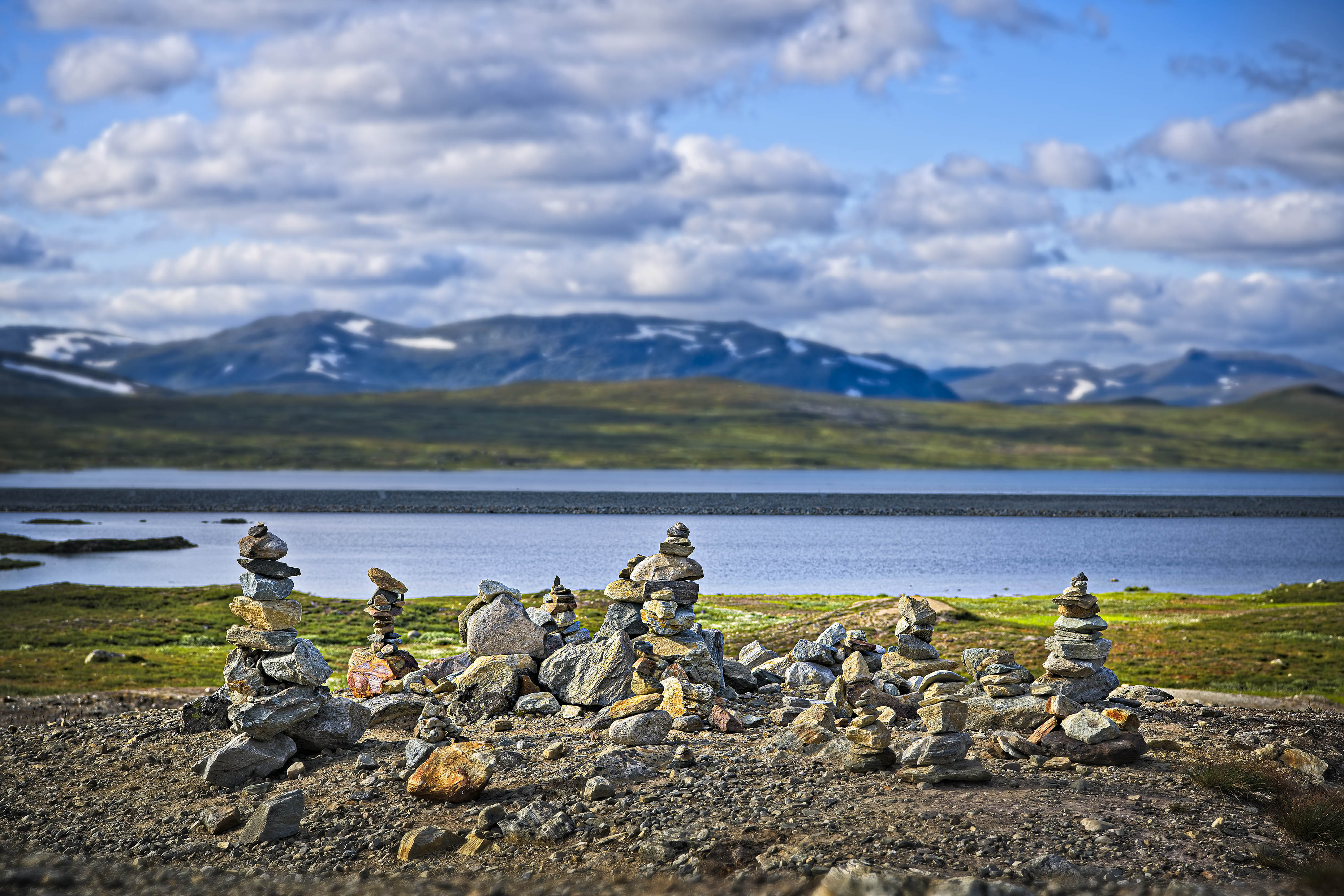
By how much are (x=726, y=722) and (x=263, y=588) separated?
9.34 meters

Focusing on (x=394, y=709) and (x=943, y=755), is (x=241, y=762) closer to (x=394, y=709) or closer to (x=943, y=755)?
(x=394, y=709)

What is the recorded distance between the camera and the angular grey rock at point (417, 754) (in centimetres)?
1725

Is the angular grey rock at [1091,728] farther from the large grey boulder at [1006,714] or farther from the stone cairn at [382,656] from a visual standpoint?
the stone cairn at [382,656]

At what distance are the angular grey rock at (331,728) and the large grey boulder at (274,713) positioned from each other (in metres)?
0.14

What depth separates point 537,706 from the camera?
2158cm

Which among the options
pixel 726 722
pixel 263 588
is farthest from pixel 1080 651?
pixel 263 588

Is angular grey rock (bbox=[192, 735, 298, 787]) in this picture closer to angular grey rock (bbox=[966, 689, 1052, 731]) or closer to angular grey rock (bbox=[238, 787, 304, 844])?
angular grey rock (bbox=[238, 787, 304, 844])

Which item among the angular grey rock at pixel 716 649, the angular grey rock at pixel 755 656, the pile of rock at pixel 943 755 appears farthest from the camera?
the angular grey rock at pixel 755 656

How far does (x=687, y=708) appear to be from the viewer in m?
20.6

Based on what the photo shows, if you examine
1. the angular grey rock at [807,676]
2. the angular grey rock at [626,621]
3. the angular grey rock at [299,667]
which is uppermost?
the angular grey rock at [626,621]

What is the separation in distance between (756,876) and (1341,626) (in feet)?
144

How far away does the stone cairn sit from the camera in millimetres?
25453

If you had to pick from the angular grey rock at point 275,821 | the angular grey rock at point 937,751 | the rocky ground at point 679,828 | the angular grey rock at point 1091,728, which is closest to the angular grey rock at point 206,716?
the rocky ground at point 679,828

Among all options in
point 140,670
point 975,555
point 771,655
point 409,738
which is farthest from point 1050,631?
point 975,555
